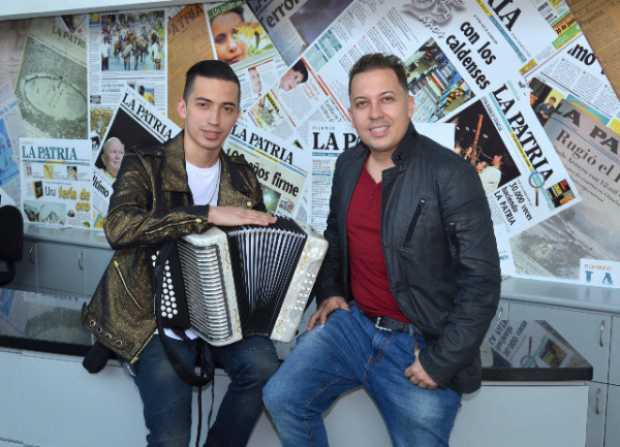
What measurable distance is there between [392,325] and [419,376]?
0.19 meters

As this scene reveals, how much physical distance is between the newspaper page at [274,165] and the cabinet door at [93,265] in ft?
3.52

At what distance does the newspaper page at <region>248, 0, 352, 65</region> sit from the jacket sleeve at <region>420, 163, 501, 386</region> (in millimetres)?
2101

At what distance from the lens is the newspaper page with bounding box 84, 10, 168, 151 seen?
386 centimetres

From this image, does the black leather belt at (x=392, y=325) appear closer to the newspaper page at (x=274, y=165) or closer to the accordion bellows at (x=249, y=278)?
the accordion bellows at (x=249, y=278)

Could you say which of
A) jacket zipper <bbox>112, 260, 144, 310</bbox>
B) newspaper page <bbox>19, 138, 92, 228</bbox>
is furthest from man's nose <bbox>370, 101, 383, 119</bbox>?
newspaper page <bbox>19, 138, 92, 228</bbox>

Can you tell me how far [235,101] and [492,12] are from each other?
167 cm

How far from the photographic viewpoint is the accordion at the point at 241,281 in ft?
5.31

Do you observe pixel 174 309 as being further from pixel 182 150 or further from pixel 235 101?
pixel 235 101

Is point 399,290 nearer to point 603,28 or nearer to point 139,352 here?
point 139,352

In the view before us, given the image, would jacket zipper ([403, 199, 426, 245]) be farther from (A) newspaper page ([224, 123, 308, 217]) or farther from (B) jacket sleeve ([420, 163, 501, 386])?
(A) newspaper page ([224, 123, 308, 217])

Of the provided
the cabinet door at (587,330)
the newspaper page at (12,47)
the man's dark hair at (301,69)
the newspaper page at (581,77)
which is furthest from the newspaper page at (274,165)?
the newspaper page at (12,47)

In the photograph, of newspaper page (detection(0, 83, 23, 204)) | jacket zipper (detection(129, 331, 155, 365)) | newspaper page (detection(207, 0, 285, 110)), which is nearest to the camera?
jacket zipper (detection(129, 331, 155, 365))

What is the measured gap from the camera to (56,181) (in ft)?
14.4

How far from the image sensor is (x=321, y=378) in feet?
5.46
